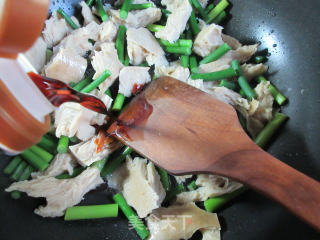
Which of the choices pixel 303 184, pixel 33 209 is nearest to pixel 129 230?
pixel 33 209

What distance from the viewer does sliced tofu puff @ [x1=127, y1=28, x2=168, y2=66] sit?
2283 mm

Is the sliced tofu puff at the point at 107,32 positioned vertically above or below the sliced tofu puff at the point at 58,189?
above

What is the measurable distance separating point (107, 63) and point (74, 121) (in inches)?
19.1

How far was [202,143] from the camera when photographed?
1765 millimetres

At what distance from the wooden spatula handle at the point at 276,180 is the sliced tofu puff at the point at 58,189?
2.62 feet

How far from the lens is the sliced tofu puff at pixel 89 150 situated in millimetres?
1986

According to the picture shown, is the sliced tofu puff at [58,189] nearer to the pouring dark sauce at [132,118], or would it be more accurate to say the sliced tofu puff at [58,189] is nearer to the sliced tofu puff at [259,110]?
the pouring dark sauce at [132,118]

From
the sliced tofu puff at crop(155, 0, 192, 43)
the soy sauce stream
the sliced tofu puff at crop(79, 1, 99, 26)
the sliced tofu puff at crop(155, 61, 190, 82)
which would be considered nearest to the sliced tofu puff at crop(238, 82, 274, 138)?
the sliced tofu puff at crop(155, 61, 190, 82)

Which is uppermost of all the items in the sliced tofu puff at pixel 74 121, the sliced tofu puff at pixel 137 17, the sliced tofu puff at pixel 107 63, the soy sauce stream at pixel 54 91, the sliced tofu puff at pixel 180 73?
the sliced tofu puff at pixel 137 17

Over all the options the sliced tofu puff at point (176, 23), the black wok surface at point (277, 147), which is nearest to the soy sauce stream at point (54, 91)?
the black wok surface at point (277, 147)

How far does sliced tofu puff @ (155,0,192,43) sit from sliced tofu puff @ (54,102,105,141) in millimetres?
798

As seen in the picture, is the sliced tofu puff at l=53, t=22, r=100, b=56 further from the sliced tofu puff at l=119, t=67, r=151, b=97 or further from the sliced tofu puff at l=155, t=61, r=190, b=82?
the sliced tofu puff at l=155, t=61, r=190, b=82

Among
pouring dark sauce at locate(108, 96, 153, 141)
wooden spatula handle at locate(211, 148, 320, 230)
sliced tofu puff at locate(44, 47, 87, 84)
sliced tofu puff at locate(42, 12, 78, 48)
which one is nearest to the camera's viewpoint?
wooden spatula handle at locate(211, 148, 320, 230)

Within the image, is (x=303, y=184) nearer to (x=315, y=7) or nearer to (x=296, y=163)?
(x=296, y=163)
